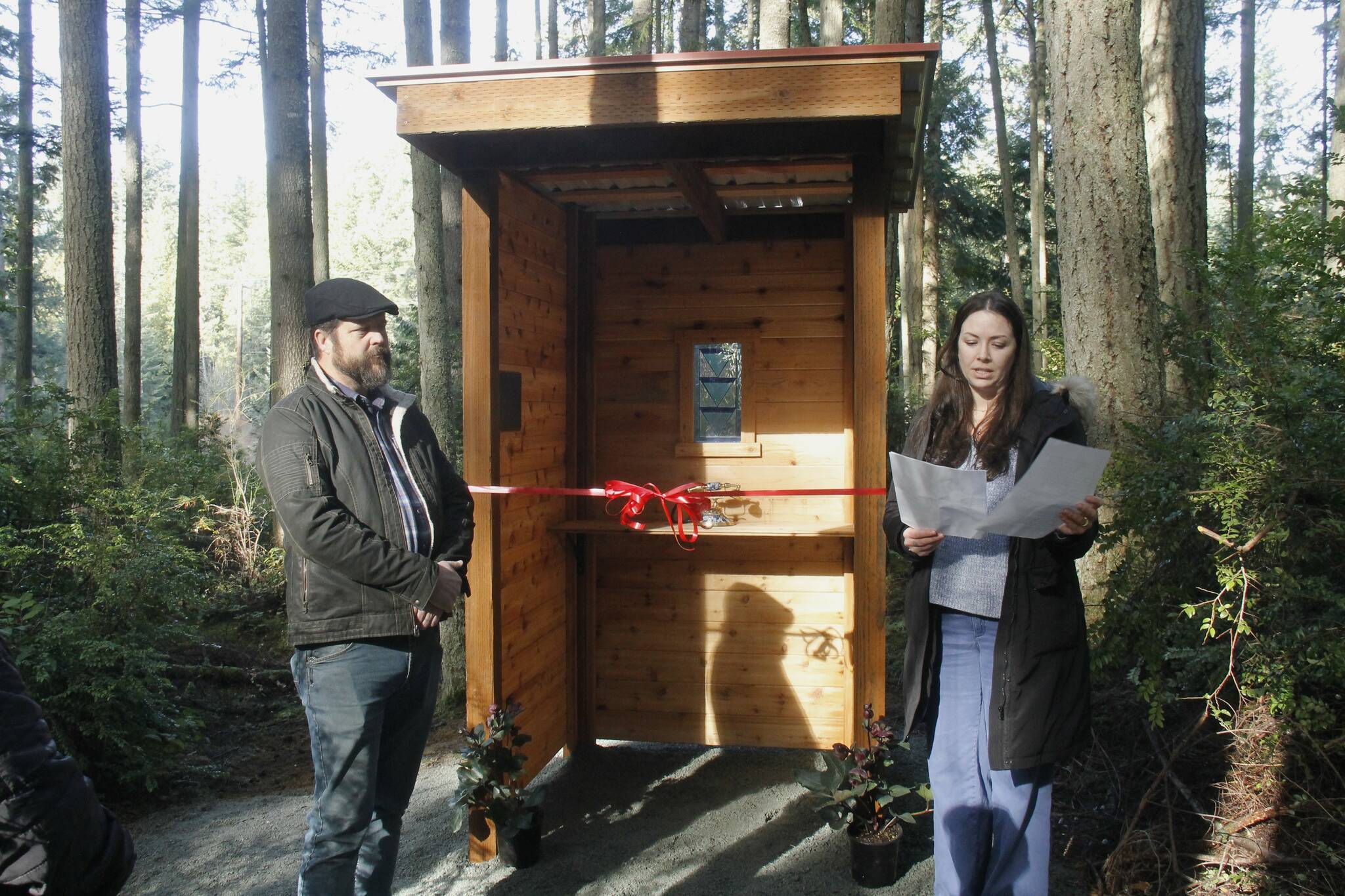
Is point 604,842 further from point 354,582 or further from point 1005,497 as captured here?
point 1005,497

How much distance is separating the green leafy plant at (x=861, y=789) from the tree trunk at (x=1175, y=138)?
12.5ft

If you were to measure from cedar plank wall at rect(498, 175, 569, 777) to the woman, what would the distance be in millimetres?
1900

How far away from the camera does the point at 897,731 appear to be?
5676 millimetres

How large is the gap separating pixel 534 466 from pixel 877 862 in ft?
7.06

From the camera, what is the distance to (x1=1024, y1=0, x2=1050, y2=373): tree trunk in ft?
59.0

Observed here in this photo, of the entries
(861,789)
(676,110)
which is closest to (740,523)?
(861,789)

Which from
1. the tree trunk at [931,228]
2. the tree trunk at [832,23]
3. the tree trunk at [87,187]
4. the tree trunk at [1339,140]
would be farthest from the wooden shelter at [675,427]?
the tree trunk at [931,228]

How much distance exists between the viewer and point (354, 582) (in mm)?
2674

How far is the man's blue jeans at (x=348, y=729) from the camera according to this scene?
266cm

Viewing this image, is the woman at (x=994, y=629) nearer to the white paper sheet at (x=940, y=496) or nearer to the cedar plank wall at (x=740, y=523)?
the white paper sheet at (x=940, y=496)

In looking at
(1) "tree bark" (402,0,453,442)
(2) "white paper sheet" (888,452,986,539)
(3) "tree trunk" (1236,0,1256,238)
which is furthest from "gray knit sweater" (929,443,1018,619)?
(3) "tree trunk" (1236,0,1256,238)

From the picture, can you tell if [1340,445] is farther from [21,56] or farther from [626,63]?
[21,56]

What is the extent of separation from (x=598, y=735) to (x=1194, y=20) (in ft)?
21.8

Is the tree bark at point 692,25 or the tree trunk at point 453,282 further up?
the tree bark at point 692,25
